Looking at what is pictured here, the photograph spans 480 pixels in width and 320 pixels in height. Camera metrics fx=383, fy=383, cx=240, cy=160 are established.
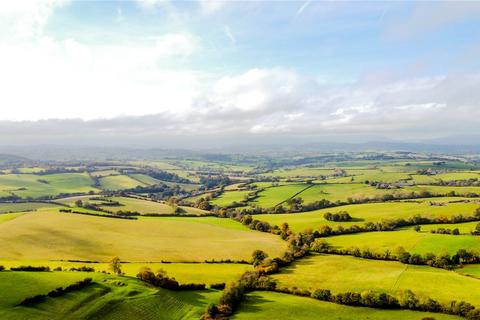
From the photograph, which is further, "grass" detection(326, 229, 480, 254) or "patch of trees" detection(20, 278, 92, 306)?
"grass" detection(326, 229, 480, 254)

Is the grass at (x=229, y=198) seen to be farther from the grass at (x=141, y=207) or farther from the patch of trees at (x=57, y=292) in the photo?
the patch of trees at (x=57, y=292)

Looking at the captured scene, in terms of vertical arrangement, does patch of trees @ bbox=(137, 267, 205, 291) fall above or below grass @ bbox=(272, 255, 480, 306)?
above

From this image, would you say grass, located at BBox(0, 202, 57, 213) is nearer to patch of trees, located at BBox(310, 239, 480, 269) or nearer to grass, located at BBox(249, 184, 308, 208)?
grass, located at BBox(249, 184, 308, 208)

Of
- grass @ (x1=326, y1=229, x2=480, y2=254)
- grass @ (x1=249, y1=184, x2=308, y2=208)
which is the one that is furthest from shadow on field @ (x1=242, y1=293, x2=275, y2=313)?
grass @ (x1=249, y1=184, x2=308, y2=208)

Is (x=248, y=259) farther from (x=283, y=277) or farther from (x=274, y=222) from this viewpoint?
(x=274, y=222)

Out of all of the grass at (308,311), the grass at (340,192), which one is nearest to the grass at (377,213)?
the grass at (340,192)

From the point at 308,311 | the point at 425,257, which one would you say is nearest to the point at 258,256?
the point at 308,311
